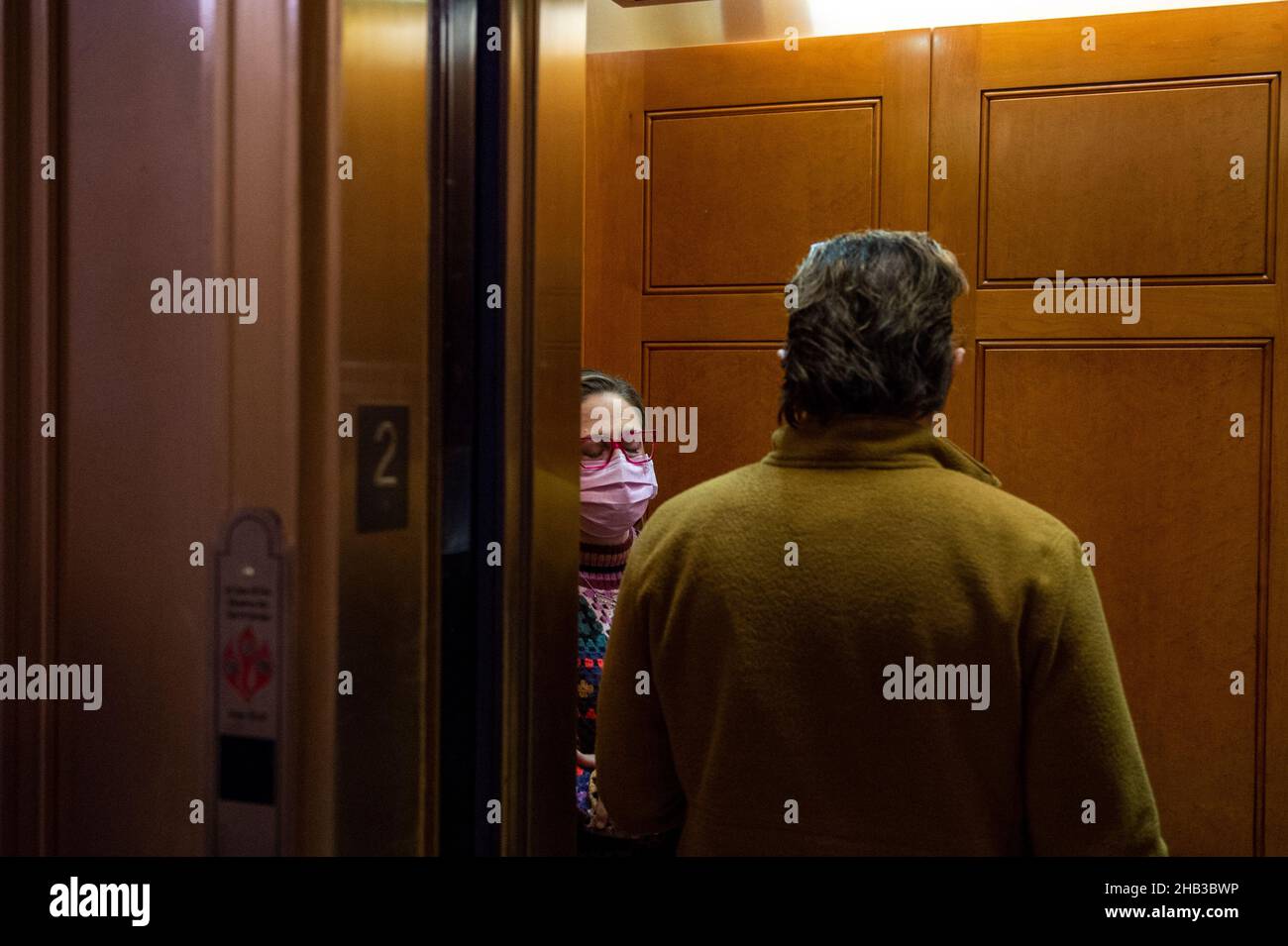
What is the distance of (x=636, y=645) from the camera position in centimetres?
128

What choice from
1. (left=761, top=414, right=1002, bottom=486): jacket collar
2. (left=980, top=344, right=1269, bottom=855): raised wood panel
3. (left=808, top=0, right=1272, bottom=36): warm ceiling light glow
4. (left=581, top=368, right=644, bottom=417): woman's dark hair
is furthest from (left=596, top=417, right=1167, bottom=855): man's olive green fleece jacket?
(left=808, top=0, right=1272, bottom=36): warm ceiling light glow

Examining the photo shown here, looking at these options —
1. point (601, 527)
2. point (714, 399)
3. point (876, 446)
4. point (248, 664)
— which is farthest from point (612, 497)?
point (248, 664)

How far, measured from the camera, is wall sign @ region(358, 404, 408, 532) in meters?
0.89

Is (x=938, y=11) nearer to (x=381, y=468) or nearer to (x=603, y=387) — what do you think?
(x=603, y=387)

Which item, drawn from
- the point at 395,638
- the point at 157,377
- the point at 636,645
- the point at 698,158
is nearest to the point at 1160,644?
the point at 698,158

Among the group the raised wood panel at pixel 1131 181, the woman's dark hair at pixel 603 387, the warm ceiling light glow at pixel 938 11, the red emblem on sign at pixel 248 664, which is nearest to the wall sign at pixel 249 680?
the red emblem on sign at pixel 248 664

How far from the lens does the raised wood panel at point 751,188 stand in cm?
262

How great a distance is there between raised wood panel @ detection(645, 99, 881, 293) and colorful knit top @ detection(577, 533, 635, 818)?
0.99 metres

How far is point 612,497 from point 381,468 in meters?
0.98

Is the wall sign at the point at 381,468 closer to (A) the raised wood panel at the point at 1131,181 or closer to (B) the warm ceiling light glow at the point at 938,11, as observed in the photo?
(A) the raised wood panel at the point at 1131,181

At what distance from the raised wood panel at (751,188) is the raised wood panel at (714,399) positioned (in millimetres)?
154

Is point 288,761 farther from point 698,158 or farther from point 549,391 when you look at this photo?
point 698,158

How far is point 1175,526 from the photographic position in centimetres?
244
